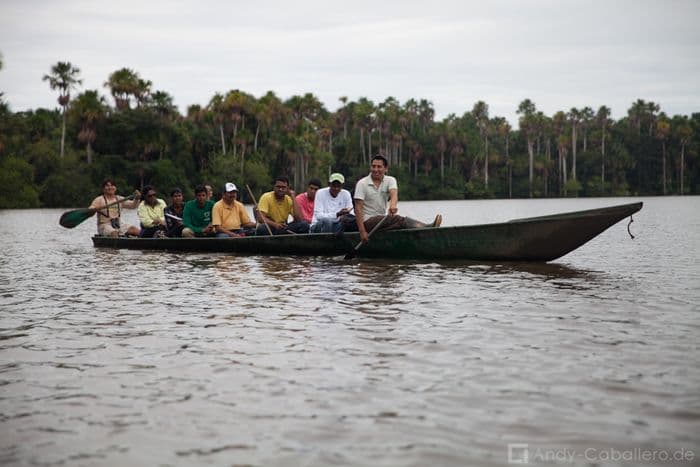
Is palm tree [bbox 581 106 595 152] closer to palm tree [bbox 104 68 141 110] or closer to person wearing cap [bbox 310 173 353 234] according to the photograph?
palm tree [bbox 104 68 141 110]

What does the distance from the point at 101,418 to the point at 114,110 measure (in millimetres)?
58005

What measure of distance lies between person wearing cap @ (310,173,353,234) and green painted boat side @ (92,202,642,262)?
292mm

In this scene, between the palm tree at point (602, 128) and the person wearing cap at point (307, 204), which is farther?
the palm tree at point (602, 128)

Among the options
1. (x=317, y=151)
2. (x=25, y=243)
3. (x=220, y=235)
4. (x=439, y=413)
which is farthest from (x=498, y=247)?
(x=317, y=151)

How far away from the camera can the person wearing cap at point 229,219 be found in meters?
13.5

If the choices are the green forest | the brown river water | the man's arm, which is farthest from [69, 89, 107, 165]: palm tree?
the brown river water

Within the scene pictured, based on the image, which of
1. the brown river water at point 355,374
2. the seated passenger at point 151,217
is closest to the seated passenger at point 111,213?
the seated passenger at point 151,217

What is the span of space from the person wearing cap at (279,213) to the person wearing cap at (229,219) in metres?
0.43

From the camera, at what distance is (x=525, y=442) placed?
10.8 ft

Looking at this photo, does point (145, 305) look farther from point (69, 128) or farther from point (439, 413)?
point (69, 128)

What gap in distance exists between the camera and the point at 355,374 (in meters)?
4.42

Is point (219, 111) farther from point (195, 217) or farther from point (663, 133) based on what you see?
point (663, 133)

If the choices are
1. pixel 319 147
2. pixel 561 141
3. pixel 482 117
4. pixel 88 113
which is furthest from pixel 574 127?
pixel 88 113

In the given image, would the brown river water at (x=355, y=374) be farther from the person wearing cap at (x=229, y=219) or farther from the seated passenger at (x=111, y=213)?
the seated passenger at (x=111, y=213)
